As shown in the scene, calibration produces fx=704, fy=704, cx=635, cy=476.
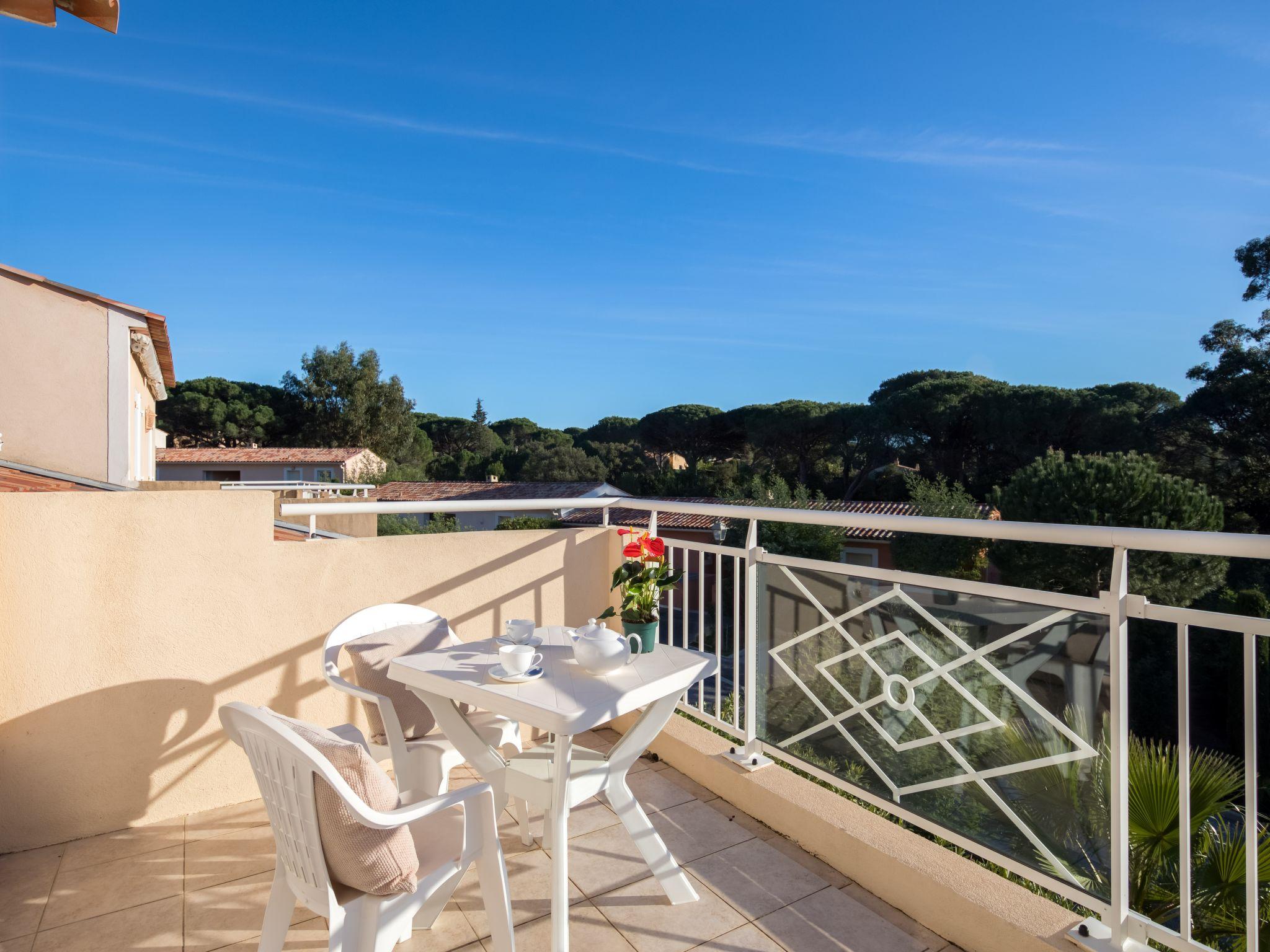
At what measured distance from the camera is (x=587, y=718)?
1.67m

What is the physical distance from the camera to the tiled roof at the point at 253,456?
95.6 feet

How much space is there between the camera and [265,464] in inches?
1162

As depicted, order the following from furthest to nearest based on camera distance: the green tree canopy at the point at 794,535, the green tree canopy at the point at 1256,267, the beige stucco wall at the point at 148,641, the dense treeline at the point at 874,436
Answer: the green tree canopy at the point at 1256,267 → the green tree canopy at the point at 794,535 → the dense treeline at the point at 874,436 → the beige stucco wall at the point at 148,641

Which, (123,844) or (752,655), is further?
(752,655)

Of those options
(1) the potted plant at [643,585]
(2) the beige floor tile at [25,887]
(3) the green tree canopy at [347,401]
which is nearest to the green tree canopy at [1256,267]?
(1) the potted plant at [643,585]

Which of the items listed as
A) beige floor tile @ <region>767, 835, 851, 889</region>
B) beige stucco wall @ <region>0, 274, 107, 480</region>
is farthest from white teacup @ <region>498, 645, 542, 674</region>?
beige stucco wall @ <region>0, 274, 107, 480</region>

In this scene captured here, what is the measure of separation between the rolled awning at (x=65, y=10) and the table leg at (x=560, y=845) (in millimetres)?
2550

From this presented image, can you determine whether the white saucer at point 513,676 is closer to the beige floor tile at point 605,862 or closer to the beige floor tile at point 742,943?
the beige floor tile at point 605,862

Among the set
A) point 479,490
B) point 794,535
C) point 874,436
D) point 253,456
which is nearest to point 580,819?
point 794,535

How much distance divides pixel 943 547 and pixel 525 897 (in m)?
18.0

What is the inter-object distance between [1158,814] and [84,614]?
11.0ft

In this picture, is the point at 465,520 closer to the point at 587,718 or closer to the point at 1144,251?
the point at 587,718

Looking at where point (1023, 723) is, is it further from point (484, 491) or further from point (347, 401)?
point (347, 401)

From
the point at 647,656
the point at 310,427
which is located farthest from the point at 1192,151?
the point at 310,427
